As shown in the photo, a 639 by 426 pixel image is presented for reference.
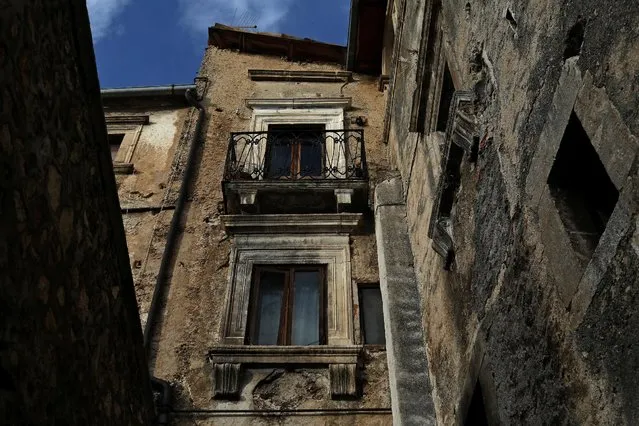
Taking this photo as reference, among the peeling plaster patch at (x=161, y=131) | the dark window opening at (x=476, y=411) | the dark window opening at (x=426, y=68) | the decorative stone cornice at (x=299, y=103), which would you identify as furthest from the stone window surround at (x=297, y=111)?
the dark window opening at (x=476, y=411)

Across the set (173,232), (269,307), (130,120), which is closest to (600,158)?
(269,307)

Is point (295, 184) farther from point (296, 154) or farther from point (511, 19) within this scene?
point (511, 19)

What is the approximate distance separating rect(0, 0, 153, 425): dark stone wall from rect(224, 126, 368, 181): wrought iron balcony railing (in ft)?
17.4

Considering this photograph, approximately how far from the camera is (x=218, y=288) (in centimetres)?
760

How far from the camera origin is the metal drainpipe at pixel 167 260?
20.6 ft

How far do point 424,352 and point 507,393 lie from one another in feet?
7.57

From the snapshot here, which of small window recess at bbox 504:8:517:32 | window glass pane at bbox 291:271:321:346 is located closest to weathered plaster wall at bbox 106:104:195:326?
window glass pane at bbox 291:271:321:346

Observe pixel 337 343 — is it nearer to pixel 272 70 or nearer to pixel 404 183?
pixel 404 183

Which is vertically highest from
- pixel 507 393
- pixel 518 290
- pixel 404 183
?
pixel 404 183

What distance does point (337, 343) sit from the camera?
22.5 ft

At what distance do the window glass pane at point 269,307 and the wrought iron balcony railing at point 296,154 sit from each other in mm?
1862

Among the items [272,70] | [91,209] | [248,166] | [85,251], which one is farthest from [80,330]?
[272,70]

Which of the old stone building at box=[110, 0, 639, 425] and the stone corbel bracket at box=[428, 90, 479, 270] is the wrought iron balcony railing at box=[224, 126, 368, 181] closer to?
the old stone building at box=[110, 0, 639, 425]

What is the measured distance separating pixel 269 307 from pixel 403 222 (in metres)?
1.80
